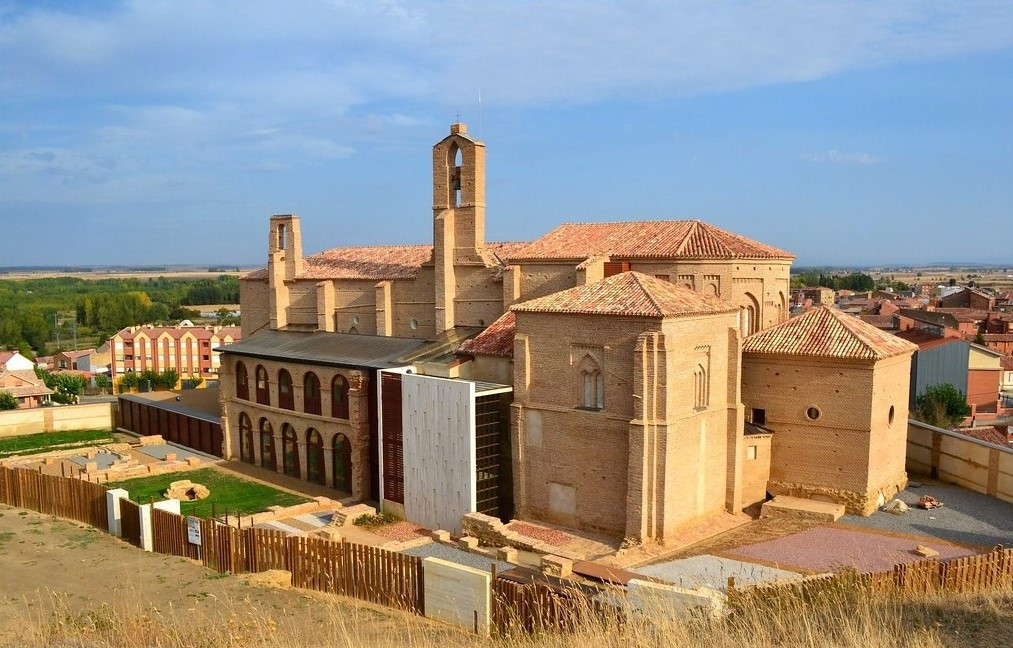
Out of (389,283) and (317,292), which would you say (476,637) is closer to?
(389,283)

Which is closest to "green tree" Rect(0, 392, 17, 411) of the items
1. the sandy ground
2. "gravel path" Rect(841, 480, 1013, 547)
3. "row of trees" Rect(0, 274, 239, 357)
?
the sandy ground

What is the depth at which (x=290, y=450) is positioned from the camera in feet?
102

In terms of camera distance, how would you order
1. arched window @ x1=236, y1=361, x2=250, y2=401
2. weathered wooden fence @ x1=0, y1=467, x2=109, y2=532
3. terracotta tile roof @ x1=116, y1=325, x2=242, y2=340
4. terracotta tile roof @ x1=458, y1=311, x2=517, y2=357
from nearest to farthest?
weathered wooden fence @ x1=0, y1=467, x2=109, y2=532 → terracotta tile roof @ x1=458, y1=311, x2=517, y2=357 → arched window @ x1=236, y1=361, x2=250, y2=401 → terracotta tile roof @ x1=116, y1=325, x2=242, y2=340

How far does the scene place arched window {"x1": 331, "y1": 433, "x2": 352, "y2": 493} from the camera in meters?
28.4

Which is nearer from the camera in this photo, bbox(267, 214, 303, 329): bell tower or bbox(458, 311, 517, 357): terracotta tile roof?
bbox(458, 311, 517, 357): terracotta tile roof

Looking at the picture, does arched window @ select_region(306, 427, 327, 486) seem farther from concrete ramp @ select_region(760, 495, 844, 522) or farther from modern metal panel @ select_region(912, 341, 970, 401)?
modern metal panel @ select_region(912, 341, 970, 401)

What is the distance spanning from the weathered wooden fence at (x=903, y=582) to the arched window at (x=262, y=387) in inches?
926

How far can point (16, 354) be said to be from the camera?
71250 mm

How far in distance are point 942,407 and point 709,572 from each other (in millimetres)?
30884

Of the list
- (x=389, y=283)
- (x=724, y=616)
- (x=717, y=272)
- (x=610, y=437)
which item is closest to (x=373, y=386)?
(x=389, y=283)

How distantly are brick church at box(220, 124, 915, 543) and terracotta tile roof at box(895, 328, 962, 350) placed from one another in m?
21.8

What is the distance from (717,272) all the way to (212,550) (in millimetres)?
17137

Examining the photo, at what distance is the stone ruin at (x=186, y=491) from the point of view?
27.7m

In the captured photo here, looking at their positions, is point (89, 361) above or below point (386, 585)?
below
